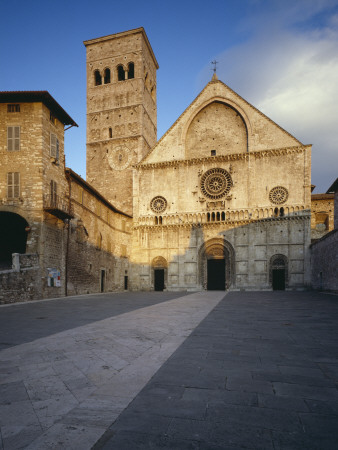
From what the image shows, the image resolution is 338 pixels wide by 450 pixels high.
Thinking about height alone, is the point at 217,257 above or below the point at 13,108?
below

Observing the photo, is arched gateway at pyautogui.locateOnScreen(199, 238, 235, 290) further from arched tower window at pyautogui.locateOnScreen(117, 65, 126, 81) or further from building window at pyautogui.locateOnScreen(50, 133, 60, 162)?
arched tower window at pyautogui.locateOnScreen(117, 65, 126, 81)

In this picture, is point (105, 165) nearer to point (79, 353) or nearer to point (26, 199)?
point (26, 199)

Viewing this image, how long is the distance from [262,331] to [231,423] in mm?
4356

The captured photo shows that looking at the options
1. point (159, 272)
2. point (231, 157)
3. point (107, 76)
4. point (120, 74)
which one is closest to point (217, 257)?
point (159, 272)

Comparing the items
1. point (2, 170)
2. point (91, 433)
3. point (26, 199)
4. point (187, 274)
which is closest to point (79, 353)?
point (91, 433)

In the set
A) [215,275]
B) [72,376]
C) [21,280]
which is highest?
[72,376]

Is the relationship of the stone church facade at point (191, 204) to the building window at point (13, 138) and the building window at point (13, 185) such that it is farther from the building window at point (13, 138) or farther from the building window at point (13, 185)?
the building window at point (13, 185)

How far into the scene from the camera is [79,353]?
181 inches

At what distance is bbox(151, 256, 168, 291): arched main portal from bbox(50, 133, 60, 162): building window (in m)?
14.0

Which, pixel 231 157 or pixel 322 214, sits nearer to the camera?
pixel 231 157

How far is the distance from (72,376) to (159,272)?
83.2 ft

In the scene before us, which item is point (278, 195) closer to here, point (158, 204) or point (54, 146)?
point (158, 204)

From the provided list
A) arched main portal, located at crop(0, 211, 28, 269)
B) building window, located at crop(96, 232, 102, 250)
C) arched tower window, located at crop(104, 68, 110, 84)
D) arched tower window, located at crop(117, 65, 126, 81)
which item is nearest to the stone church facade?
arched main portal, located at crop(0, 211, 28, 269)

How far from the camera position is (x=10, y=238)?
20.0 m
